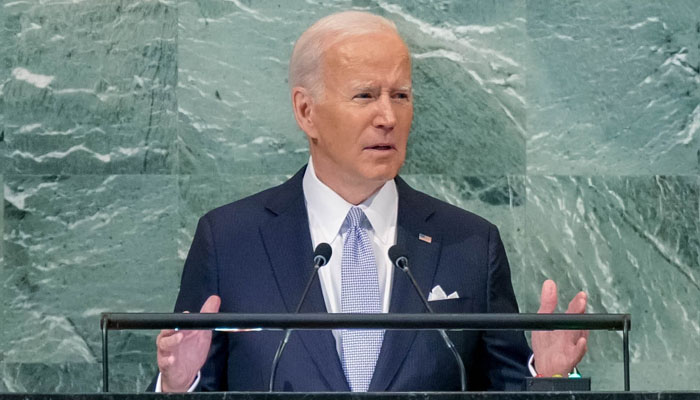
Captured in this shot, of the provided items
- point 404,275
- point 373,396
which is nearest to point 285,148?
point 404,275

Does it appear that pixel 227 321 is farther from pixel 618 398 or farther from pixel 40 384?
pixel 40 384

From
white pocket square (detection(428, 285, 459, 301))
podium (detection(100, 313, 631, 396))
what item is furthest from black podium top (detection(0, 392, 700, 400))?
white pocket square (detection(428, 285, 459, 301))

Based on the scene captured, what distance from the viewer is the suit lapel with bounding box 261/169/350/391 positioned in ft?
10.3

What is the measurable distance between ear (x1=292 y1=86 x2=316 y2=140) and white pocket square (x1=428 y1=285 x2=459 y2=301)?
578 millimetres

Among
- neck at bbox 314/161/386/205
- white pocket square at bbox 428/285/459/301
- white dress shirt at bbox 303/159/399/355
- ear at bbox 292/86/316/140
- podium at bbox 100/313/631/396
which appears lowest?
podium at bbox 100/313/631/396

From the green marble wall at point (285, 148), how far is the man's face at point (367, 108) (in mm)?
1292

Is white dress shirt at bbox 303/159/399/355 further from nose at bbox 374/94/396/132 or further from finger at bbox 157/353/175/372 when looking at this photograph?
finger at bbox 157/353/175/372

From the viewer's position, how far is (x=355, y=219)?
131 inches

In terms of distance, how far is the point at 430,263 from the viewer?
333 centimetres

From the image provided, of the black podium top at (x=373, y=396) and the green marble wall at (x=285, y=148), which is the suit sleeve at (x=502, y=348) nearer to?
the black podium top at (x=373, y=396)

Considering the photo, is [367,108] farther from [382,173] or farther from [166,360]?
[166,360]

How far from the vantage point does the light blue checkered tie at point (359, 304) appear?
10.4 ft

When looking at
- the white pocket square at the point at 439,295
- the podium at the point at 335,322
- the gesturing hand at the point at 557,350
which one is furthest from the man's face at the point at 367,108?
the podium at the point at 335,322

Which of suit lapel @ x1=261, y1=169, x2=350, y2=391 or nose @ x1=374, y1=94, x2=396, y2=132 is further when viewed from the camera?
nose @ x1=374, y1=94, x2=396, y2=132
